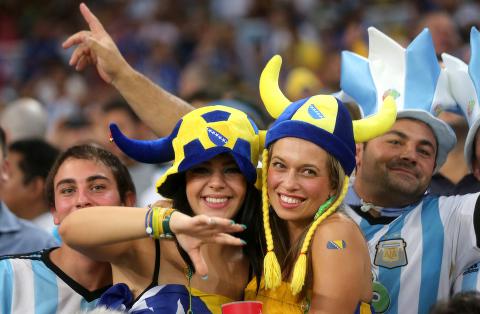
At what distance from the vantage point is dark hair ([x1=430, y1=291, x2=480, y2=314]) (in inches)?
104

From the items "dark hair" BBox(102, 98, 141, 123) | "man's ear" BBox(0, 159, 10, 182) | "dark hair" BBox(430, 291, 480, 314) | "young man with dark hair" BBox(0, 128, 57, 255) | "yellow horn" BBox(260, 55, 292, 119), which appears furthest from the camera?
"dark hair" BBox(102, 98, 141, 123)

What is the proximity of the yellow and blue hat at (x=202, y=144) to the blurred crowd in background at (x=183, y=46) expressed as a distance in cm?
318

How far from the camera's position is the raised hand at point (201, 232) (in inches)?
117

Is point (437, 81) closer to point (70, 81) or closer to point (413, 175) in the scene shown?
point (413, 175)

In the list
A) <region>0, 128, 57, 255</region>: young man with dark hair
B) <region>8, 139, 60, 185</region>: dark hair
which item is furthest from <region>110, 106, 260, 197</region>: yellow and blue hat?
<region>8, 139, 60, 185</region>: dark hair

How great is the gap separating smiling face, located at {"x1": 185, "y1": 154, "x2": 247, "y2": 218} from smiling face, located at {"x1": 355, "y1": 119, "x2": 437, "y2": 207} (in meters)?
0.94

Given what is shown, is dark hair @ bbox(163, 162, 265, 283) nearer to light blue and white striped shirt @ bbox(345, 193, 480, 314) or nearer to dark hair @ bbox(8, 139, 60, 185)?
light blue and white striped shirt @ bbox(345, 193, 480, 314)

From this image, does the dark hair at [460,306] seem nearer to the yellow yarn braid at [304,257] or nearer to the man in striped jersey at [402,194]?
the yellow yarn braid at [304,257]

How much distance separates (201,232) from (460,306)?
0.83m

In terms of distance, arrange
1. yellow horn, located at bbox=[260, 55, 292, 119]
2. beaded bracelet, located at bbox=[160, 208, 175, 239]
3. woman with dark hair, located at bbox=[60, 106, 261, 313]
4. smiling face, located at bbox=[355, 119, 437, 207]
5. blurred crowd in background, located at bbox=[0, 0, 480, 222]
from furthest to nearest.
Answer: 1. blurred crowd in background, located at bbox=[0, 0, 480, 222]
2. smiling face, located at bbox=[355, 119, 437, 207]
3. yellow horn, located at bbox=[260, 55, 292, 119]
4. woman with dark hair, located at bbox=[60, 106, 261, 313]
5. beaded bracelet, located at bbox=[160, 208, 175, 239]

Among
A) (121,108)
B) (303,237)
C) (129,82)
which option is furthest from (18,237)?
(121,108)

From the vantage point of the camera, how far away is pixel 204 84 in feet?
29.7

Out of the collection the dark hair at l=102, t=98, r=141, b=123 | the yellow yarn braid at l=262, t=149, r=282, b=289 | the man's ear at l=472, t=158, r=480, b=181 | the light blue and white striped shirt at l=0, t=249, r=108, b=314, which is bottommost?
the light blue and white striped shirt at l=0, t=249, r=108, b=314

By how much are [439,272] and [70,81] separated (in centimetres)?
841
